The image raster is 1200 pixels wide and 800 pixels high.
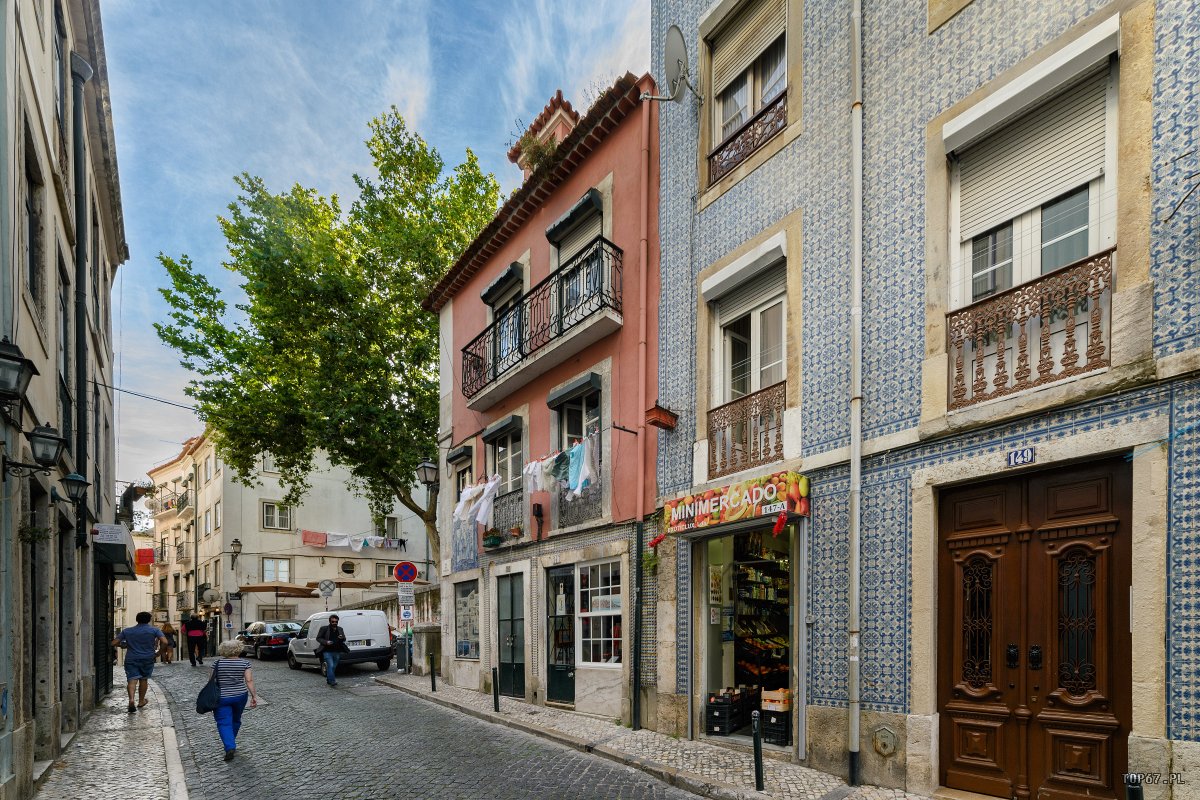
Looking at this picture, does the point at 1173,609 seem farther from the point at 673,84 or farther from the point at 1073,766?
the point at 673,84

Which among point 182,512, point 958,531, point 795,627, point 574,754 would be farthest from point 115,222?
point 182,512

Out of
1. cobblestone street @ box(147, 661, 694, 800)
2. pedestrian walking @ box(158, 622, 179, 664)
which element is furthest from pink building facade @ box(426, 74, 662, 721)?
pedestrian walking @ box(158, 622, 179, 664)

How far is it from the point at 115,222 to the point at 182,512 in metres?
31.6

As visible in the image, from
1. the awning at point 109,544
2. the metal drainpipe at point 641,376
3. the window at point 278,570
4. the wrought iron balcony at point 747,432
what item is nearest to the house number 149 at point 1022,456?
the wrought iron balcony at point 747,432

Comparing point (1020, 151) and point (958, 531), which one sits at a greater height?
point (1020, 151)

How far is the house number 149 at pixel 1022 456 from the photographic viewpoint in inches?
230

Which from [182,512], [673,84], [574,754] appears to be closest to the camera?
[574,754]

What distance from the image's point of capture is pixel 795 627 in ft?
26.0

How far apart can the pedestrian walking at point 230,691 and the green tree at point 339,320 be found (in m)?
11.4

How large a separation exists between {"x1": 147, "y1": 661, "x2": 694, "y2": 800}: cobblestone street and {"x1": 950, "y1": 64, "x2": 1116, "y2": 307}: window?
17.9 feet

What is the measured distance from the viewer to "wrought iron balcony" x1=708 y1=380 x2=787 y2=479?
27.9ft

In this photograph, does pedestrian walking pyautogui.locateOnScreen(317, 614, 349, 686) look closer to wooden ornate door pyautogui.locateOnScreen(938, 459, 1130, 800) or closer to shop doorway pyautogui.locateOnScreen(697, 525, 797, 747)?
shop doorway pyautogui.locateOnScreen(697, 525, 797, 747)

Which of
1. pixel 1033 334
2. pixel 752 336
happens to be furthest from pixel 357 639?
pixel 1033 334

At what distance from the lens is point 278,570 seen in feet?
118
